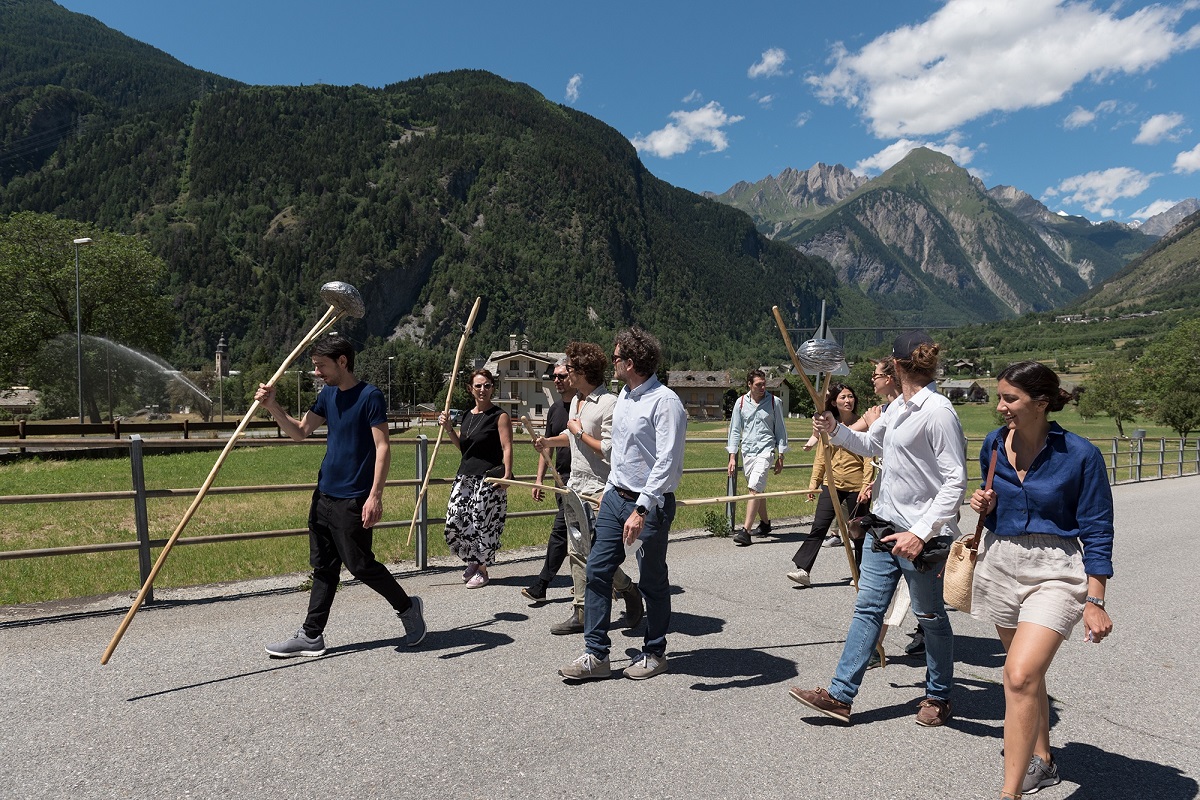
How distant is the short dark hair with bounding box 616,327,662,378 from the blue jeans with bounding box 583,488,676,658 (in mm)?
756

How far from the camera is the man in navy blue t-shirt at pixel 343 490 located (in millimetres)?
4660

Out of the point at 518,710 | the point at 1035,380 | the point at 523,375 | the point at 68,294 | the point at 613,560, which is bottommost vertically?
the point at 518,710

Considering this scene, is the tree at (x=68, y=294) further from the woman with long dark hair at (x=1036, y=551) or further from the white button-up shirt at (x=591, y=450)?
the woman with long dark hair at (x=1036, y=551)

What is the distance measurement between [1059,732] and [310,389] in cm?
10496

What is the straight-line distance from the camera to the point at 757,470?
8.91 m

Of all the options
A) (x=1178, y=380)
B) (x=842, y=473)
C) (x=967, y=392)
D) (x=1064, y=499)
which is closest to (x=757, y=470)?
(x=842, y=473)

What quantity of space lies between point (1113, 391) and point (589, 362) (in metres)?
71.4

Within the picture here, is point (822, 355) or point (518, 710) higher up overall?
point (822, 355)

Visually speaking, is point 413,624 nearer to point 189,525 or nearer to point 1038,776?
point 1038,776

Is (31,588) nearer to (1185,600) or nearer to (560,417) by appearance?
(560,417)

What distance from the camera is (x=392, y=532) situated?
1025 centimetres

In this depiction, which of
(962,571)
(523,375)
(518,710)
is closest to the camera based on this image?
(962,571)

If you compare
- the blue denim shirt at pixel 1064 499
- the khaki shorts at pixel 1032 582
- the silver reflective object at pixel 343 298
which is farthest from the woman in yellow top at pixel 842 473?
the silver reflective object at pixel 343 298

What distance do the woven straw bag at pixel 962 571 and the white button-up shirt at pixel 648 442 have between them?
1.42 m
